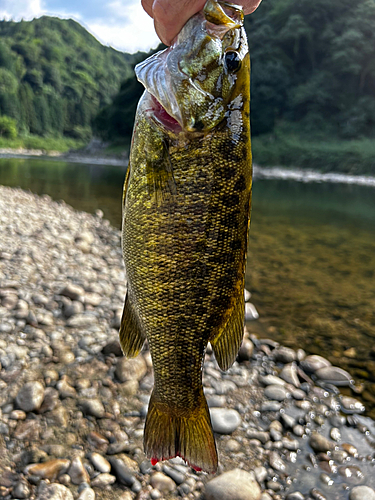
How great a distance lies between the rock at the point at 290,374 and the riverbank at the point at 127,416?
2 centimetres

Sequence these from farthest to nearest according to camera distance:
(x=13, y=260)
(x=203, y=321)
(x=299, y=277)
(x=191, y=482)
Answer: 1. (x=299, y=277)
2. (x=13, y=260)
3. (x=191, y=482)
4. (x=203, y=321)

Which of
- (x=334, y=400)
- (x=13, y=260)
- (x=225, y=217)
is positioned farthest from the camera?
(x=13, y=260)

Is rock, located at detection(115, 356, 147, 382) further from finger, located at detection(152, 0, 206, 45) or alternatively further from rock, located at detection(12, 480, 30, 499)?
finger, located at detection(152, 0, 206, 45)

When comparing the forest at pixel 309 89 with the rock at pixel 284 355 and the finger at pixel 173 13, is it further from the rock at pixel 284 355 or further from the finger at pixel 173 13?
the finger at pixel 173 13

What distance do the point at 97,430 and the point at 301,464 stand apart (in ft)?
6.79

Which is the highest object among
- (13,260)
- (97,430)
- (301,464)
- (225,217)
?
(225,217)

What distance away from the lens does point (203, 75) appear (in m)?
1.81

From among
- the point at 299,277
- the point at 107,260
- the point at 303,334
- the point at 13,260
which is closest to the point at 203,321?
the point at 303,334

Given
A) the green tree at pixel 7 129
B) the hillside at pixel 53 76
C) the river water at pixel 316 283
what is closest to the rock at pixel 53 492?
the river water at pixel 316 283

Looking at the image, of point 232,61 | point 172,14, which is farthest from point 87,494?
point 172,14

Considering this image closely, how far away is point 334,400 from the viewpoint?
187 inches

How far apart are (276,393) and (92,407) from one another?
7.43ft

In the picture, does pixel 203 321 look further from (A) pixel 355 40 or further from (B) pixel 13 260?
(A) pixel 355 40

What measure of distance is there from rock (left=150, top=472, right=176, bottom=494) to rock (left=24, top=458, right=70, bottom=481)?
28.9 inches
